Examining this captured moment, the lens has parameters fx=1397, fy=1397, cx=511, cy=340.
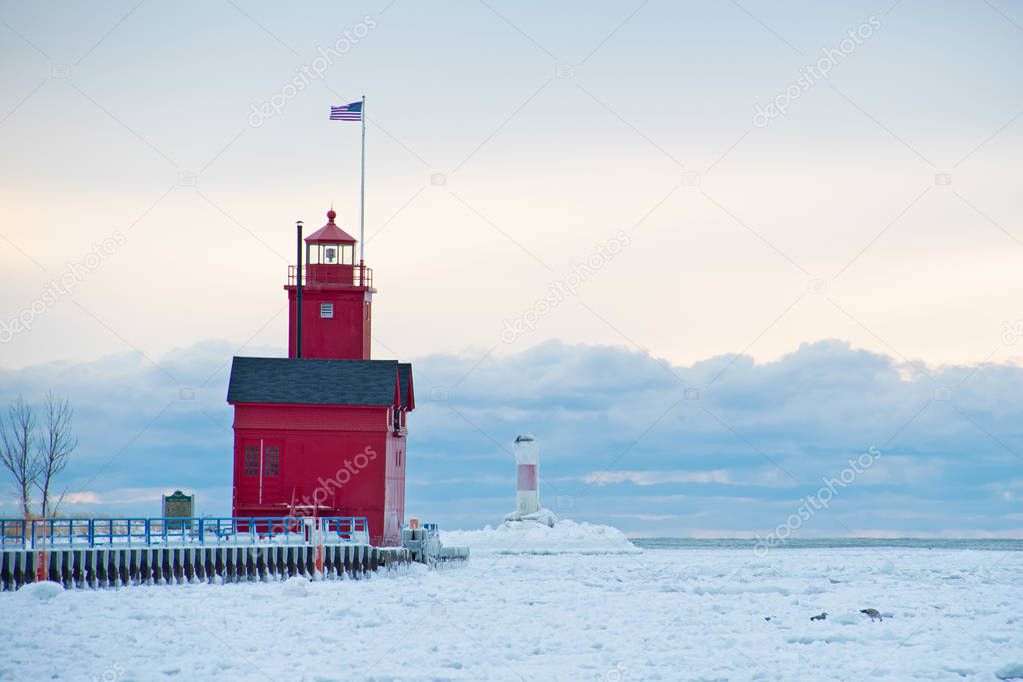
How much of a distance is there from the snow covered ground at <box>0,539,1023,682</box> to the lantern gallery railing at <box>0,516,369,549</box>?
195cm

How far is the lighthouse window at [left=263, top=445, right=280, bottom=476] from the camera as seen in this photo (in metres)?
47.3

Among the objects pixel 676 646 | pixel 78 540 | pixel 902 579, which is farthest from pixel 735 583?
pixel 78 540

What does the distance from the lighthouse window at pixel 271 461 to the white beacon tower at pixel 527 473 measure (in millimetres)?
22772

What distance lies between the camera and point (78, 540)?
38.0m

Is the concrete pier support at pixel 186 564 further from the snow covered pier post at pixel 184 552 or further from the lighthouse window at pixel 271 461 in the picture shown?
the lighthouse window at pixel 271 461

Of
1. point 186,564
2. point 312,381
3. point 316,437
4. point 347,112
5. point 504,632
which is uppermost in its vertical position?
point 347,112

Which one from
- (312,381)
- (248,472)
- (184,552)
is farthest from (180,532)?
(312,381)

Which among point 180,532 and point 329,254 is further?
point 329,254

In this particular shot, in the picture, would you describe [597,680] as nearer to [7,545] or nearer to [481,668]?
[481,668]

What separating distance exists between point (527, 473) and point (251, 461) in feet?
78.8

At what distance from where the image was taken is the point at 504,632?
3256 cm

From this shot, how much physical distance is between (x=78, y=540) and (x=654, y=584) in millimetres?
20162

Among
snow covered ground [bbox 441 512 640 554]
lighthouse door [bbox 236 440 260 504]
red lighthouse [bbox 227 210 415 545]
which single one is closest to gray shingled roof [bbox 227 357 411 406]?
red lighthouse [bbox 227 210 415 545]

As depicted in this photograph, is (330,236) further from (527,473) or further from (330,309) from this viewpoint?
(527,473)
